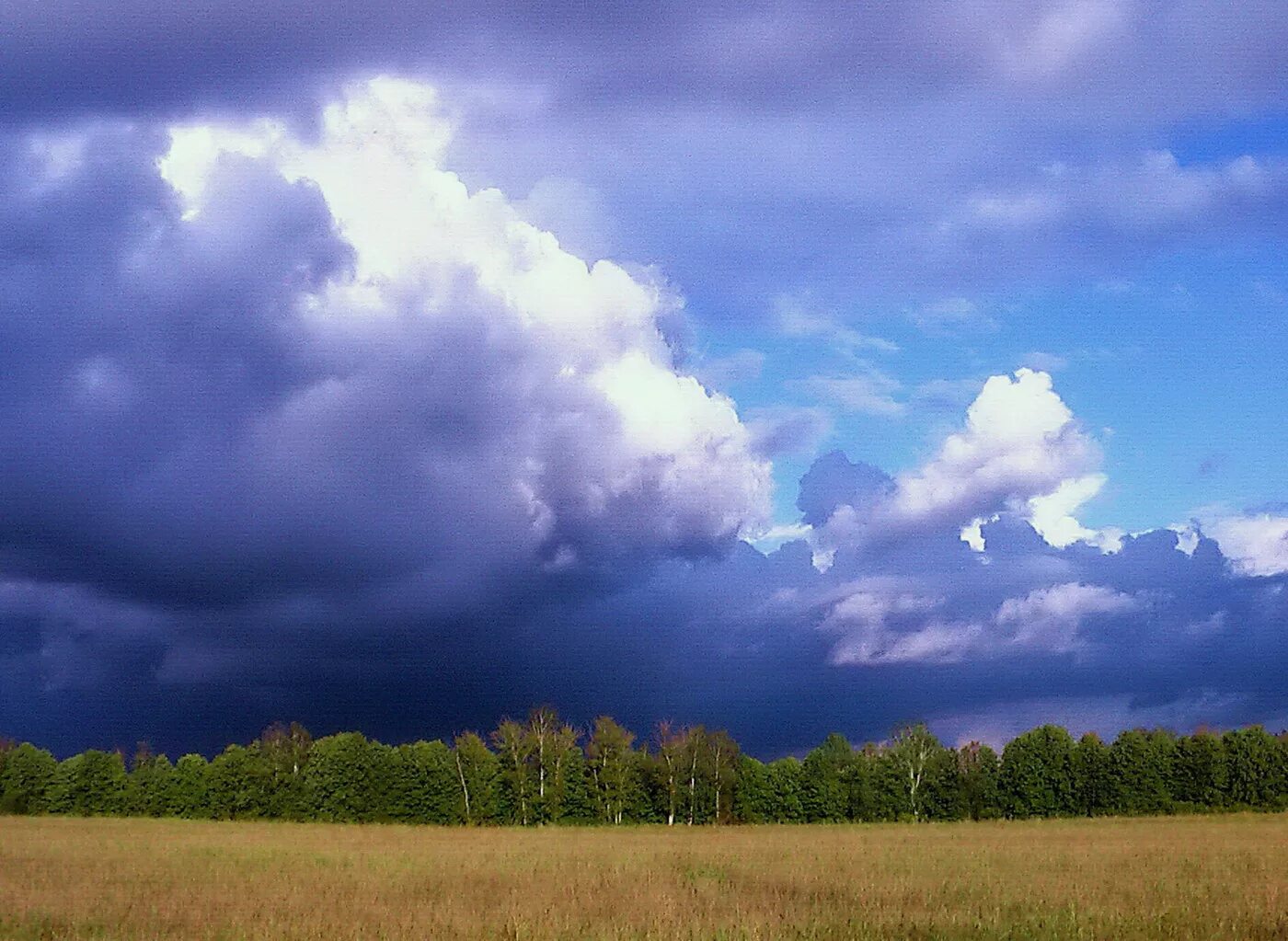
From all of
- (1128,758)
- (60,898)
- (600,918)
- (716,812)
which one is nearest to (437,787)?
(716,812)

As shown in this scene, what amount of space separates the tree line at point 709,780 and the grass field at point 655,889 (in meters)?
37.5

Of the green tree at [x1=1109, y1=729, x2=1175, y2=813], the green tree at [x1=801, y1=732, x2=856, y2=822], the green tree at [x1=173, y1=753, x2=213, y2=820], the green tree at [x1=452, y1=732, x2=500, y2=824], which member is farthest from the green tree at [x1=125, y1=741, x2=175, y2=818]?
the green tree at [x1=1109, y1=729, x2=1175, y2=813]

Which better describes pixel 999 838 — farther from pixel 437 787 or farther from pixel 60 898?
pixel 437 787

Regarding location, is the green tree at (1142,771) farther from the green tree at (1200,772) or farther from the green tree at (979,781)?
the green tree at (979,781)

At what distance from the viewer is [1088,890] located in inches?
1104

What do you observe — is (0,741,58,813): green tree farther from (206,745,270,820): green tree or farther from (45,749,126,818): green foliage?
(206,745,270,820): green tree

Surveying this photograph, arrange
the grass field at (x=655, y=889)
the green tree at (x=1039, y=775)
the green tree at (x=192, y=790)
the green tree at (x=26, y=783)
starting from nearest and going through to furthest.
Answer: the grass field at (x=655, y=889) → the green tree at (x=1039, y=775) → the green tree at (x=192, y=790) → the green tree at (x=26, y=783)

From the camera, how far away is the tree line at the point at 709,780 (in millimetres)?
93500

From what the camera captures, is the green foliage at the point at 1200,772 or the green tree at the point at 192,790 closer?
the green foliage at the point at 1200,772

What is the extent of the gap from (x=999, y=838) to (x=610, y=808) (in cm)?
4293

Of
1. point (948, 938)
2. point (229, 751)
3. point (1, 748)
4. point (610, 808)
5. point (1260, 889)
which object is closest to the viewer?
point (948, 938)

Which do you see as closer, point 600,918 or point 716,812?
point 600,918

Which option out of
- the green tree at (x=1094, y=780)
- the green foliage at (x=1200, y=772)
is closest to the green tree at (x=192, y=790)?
the green tree at (x=1094, y=780)

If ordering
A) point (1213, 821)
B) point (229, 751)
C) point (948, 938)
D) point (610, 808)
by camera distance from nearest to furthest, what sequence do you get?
point (948, 938) → point (1213, 821) → point (610, 808) → point (229, 751)
